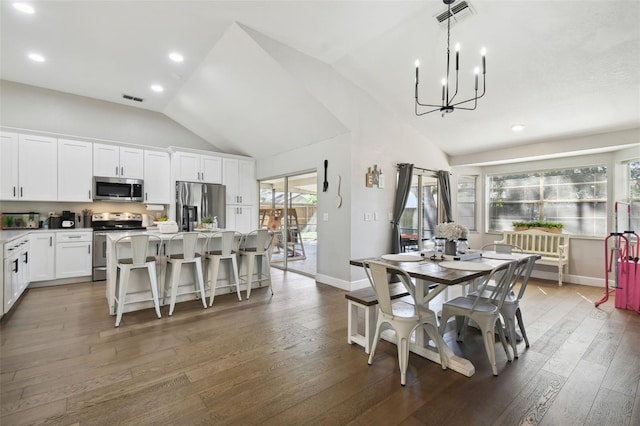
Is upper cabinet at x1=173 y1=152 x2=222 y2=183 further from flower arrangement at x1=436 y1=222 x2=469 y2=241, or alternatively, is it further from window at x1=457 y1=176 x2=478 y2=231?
window at x1=457 y1=176 x2=478 y2=231

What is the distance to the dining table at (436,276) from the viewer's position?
2258 mm

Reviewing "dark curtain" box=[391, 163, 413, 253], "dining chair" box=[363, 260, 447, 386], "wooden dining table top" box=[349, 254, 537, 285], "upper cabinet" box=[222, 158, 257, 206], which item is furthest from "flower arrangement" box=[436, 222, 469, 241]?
"upper cabinet" box=[222, 158, 257, 206]

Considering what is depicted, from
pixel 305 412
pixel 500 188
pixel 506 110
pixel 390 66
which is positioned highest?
pixel 390 66

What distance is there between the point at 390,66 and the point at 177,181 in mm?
4440

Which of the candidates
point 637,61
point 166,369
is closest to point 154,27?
point 166,369

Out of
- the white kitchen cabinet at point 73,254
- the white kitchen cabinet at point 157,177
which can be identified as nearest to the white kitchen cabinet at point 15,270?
the white kitchen cabinet at point 73,254

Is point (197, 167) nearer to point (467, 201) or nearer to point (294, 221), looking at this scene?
point (294, 221)

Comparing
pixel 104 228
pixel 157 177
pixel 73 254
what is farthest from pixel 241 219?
pixel 73 254

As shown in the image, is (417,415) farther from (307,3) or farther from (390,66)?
(390,66)

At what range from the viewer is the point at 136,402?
76.4 inches

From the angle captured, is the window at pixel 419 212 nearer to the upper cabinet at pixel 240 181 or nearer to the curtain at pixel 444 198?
the curtain at pixel 444 198

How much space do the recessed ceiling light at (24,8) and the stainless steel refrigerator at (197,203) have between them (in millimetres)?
3116

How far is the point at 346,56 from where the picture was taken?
4113mm

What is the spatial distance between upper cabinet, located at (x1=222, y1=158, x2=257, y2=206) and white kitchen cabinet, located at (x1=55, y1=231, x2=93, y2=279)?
2.58 metres
